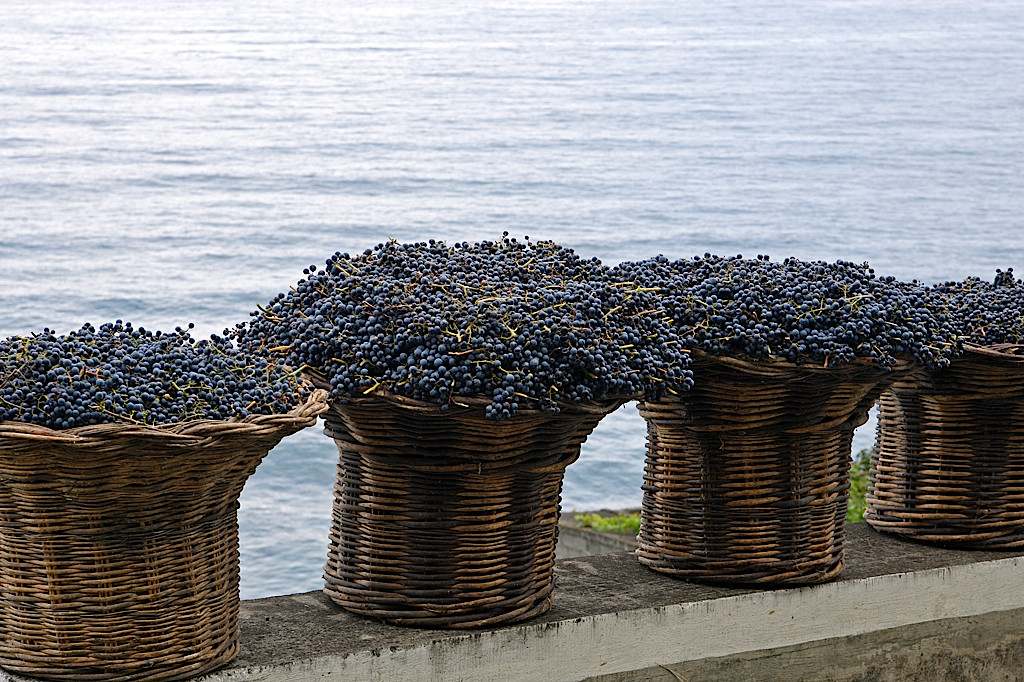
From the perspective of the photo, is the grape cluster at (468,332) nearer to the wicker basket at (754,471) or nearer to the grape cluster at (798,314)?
the grape cluster at (798,314)

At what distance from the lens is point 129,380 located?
1.51 m

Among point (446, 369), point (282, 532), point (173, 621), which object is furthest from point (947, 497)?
point (282, 532)

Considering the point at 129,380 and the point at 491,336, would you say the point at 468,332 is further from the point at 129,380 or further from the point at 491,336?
the point at 129,380

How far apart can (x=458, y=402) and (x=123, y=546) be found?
49cm

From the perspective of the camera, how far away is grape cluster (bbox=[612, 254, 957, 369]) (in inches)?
78.5

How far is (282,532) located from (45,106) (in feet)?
15.8

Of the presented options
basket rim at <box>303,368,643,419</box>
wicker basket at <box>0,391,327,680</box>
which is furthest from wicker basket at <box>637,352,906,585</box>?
wicker basket at <box>0,391,327,680</box>

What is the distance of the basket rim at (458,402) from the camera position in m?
1.69

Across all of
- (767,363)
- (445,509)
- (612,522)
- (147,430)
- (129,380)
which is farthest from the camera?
(612,522)

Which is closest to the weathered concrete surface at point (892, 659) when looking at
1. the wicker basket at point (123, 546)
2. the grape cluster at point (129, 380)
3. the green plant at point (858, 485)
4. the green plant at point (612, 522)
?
the wicker basket at point (123, 546)

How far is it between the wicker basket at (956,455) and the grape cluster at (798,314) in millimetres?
251

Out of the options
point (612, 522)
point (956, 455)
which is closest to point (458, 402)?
point (956, 455)

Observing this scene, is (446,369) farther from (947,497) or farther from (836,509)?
(947,497)

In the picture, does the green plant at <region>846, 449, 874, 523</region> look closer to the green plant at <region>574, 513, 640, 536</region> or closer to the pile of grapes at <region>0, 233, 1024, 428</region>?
the green plant at <region>574, 513, 640, 536</region>
